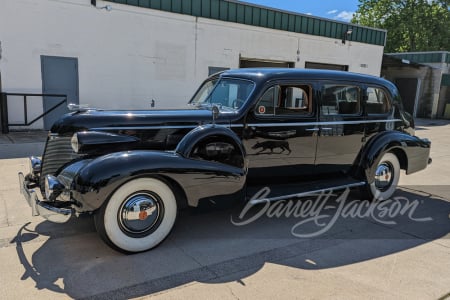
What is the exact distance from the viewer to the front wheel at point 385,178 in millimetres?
5289

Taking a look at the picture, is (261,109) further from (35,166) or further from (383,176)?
(35,166)

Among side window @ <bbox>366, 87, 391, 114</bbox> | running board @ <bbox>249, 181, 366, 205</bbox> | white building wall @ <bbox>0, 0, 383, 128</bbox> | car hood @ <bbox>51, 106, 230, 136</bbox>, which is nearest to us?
car hood @ <bbox>51, 106, 230, 136</bbox>

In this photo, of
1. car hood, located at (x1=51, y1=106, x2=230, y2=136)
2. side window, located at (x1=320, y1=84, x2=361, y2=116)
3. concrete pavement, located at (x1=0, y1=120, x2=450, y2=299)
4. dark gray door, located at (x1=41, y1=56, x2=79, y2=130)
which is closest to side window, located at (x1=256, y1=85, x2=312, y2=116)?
side window, located at (x1=320, y1=84, x2=361, y2=116)

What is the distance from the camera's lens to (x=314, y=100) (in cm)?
470

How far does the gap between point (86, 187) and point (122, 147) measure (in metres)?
0.76

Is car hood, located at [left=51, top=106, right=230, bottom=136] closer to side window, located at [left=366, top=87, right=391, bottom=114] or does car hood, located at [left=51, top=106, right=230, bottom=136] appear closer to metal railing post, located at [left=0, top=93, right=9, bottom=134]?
side window, located at [left=366, top=87, right=391, bottom=114]

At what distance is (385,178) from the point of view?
17.8 ft

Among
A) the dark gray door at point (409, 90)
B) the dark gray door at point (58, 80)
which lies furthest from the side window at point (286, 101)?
the dark gray door at point (409, 90)

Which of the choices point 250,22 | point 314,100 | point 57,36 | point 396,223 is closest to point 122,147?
point 314,100

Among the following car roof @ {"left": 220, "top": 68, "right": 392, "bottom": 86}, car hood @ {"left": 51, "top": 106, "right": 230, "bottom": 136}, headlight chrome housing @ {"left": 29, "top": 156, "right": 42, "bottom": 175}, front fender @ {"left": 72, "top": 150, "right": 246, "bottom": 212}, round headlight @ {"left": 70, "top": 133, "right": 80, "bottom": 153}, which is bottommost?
headlight chrome housing @ {"left": 29, "top": 156, "right": 42, "bottom": 175}

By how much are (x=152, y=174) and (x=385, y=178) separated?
3.69 m

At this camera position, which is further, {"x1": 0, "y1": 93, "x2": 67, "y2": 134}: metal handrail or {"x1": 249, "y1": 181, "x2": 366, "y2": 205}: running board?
{"x1": 0, "y1": 93, "x2": 67, "y2": 134}: metal handrail

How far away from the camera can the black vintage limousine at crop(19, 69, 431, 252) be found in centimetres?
329

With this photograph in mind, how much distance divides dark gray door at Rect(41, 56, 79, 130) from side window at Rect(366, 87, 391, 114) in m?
8.03
